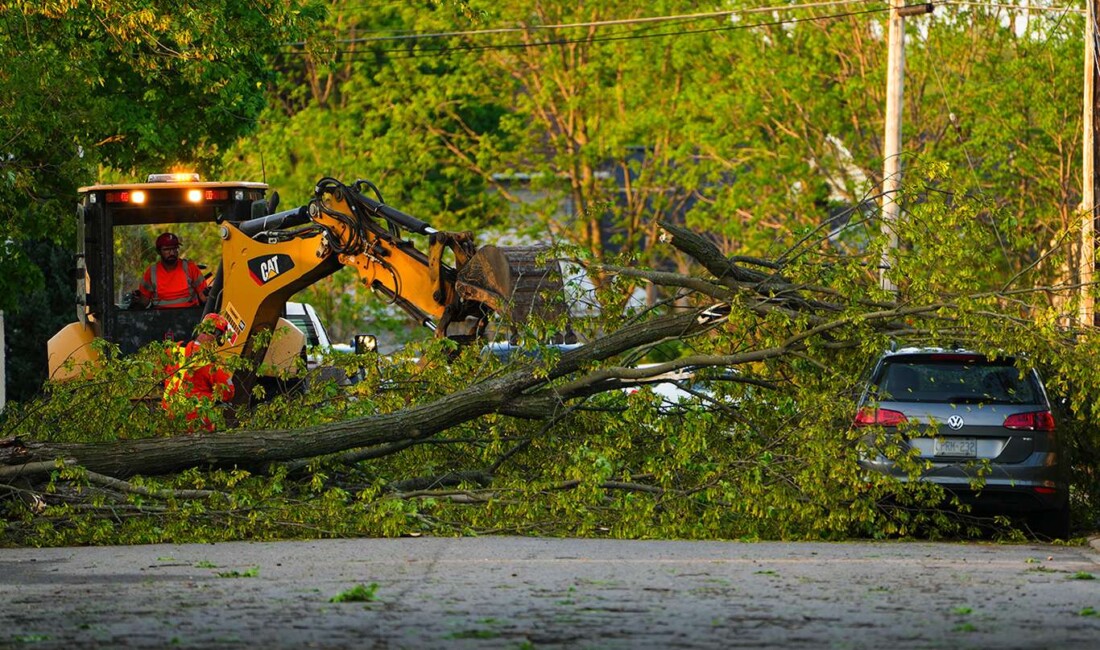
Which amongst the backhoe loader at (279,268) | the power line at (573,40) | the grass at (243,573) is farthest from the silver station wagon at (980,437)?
the power line at (573,40)

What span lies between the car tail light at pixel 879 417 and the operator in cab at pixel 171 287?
6.32m

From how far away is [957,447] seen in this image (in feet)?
43.3

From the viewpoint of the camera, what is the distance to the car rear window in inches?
526

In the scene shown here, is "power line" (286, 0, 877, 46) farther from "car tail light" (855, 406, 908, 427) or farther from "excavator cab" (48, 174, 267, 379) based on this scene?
"car tail light" (855, 406, 908, 427)

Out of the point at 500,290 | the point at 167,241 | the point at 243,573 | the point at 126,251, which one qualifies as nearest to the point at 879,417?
the point at 500,290

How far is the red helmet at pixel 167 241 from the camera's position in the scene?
15942 millimetres

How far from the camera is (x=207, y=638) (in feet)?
27.1

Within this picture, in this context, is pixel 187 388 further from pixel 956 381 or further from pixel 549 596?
pixel 956 381

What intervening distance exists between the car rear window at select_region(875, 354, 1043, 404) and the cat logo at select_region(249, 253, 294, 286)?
500 centimetres

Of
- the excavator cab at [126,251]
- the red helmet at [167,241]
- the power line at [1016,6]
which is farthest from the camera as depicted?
the power line at [1016,6]

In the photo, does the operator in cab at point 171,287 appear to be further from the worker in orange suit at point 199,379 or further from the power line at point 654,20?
the power line at point 654,20

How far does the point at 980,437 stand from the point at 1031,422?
0.39 meters

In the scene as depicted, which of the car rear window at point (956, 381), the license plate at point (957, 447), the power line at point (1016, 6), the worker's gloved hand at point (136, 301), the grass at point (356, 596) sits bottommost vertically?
the grass at point (356, 596)

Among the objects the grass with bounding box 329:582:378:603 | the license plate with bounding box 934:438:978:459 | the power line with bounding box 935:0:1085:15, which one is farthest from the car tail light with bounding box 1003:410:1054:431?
the power line with bounding box 935:0:1085:15
